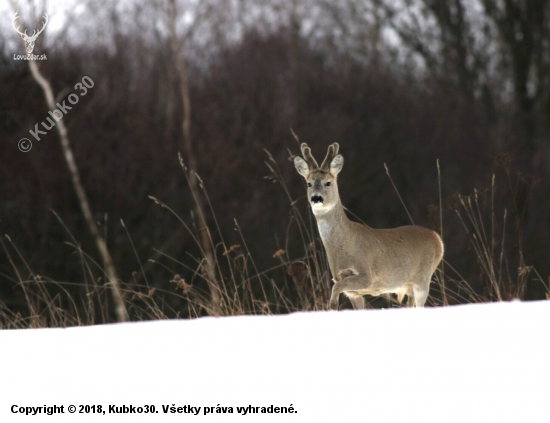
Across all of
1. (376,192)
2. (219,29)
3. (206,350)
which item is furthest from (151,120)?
(206,350)

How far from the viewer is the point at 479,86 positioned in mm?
24516

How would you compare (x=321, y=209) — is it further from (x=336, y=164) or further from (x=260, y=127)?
(x=260, y=127)

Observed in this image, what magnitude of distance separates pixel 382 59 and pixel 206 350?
21.8 metres

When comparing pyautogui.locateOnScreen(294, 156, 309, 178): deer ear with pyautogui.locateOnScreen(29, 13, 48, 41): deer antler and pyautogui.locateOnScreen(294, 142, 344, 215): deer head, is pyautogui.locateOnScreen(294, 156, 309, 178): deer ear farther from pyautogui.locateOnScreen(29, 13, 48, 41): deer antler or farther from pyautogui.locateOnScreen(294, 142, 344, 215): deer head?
pyautogui.locateOnScreen(29, 13, 48, 41): deer antler

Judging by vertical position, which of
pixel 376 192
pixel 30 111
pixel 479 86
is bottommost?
pixel 376 192

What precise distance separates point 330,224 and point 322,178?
10.9 inches

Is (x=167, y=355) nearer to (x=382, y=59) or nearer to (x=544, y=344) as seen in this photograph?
(x=544, y=344)

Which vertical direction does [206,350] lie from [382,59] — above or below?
above

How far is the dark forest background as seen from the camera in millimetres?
18359

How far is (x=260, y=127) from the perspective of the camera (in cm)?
2173

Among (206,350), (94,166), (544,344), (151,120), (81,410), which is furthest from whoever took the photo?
(151,120)

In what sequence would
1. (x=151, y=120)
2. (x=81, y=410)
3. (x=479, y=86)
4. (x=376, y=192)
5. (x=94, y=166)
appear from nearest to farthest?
(x=81, y=410) → (x=94, y=166) → (x=151, y=120) → (x=376, y=192) → (x=479, y=86)

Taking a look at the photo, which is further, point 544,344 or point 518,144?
point 518,144

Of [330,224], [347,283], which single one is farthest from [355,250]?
[347,283]
